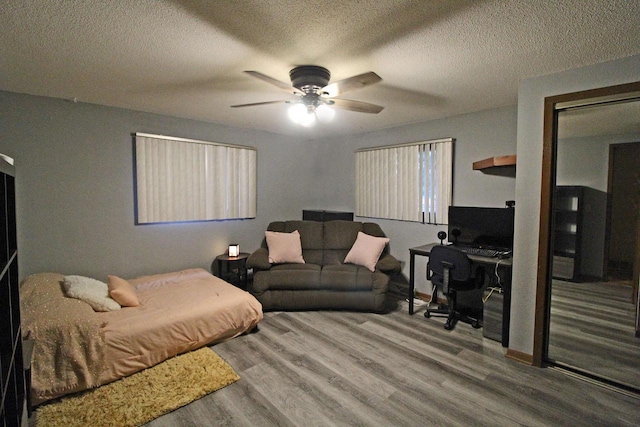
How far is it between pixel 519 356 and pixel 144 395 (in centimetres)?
→ 295

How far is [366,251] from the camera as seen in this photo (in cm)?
386

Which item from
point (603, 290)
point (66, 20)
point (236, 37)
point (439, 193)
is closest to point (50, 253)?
point (66, 20)

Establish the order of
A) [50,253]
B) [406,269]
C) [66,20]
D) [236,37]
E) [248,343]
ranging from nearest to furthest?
[66,20]
[236,37]
[248,343]
[50,253]
[406,269]

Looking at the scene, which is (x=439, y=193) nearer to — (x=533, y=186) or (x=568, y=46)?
(x=533, y=186)

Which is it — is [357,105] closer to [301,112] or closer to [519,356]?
[301,112]

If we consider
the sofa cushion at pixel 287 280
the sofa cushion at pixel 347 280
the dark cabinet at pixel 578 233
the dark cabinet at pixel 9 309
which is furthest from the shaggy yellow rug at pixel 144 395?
the dark cabinet at pixel 578 233

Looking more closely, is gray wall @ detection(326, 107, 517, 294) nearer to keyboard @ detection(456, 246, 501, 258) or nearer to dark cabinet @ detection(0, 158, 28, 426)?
keyboard @ detection(456, 246, 501, 258)

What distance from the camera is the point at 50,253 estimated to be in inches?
119

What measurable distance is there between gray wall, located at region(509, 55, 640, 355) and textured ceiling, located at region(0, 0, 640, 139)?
13cm

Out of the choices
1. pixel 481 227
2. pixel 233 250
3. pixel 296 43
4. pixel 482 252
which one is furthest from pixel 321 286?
pixel 296 43

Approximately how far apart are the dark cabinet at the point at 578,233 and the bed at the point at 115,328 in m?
2.73

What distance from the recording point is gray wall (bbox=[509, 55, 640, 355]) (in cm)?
236

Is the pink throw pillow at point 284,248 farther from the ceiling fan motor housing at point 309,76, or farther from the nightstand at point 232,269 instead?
the ceiling fan motor housing at point 309,76

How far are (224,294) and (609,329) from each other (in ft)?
10.8
